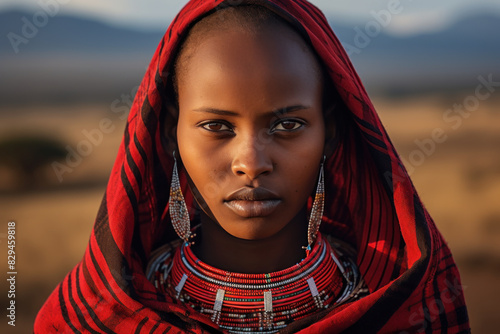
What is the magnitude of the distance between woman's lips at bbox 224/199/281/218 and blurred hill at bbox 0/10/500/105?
22.7 meters

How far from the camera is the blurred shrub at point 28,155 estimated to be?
10.3 m

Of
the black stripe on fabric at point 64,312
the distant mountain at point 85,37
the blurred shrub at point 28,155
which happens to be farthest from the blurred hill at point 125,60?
the black stripe on fabric at point 64,312

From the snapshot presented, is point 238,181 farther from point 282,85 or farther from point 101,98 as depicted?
point 101,98

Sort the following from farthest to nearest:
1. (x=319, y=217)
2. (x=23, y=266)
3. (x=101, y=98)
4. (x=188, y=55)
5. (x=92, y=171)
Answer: (x=101, y=98)
(x=92, y=171)
(x=23, y=266)
(x=319, y=217)
(x=188, y=55)

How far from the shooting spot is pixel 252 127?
175cm

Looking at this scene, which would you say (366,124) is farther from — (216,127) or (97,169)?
(97,169)

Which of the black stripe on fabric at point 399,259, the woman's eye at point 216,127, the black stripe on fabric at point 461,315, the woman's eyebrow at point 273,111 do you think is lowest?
→ the black stripe on fabric at point 461,315

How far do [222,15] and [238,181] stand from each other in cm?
59

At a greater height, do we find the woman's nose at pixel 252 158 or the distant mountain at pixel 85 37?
the distant mountain at pixel 85 37

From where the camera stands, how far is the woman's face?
1.74 metres

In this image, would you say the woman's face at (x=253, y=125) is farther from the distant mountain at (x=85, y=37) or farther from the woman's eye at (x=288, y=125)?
the distant mountain at (x=85, y=37)

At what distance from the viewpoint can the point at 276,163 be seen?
1.78 m

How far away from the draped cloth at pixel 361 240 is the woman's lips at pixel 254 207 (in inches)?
14.3

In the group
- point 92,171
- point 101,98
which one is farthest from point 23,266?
point 101,98
